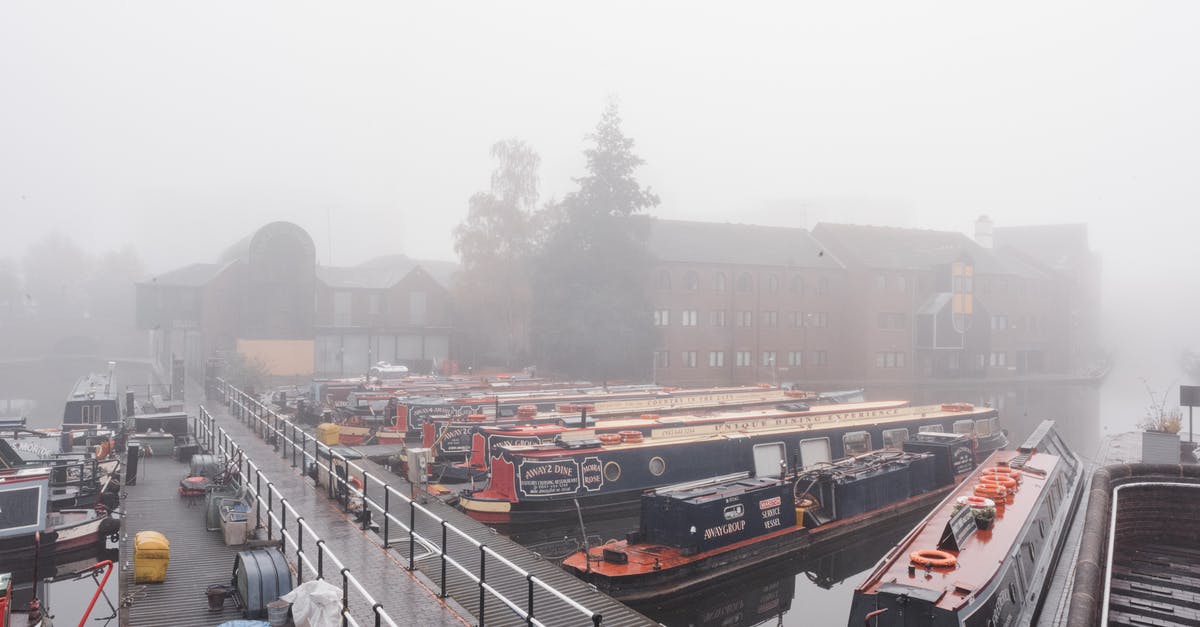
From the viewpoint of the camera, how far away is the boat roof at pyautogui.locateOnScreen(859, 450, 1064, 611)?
966 centimetres

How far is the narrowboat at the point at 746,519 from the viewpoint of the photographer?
14.2 meters

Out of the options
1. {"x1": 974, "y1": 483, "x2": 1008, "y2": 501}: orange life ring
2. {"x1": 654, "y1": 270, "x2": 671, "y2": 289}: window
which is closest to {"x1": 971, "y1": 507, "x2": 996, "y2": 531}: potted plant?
Result: {"x1": 974, "y1": 483, "x2": 1008, "y2": 501}: orange life ring

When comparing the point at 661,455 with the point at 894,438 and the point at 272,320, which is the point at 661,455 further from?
the point at 272,320

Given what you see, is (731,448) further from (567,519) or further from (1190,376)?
(1190,376)

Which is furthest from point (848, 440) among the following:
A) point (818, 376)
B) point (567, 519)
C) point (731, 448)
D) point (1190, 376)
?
point (1190, 376)

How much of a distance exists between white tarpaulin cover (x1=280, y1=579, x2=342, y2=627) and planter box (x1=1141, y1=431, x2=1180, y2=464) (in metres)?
20.0

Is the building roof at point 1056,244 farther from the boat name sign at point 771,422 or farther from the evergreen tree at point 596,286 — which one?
the boat name sign at point 771,422

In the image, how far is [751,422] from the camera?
23.1 m

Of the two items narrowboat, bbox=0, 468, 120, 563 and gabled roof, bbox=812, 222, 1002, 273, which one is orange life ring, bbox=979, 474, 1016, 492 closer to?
narrowboat, bbox=0, 468, 120, 563

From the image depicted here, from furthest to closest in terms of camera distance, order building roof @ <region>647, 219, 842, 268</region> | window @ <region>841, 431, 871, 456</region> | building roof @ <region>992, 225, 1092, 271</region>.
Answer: building roof @ <region>992, 225, 1092, 271</region>, building roof @ <region>647, 219, 842, 268</region>, window @ <region>841, 431, 871, 456</region>

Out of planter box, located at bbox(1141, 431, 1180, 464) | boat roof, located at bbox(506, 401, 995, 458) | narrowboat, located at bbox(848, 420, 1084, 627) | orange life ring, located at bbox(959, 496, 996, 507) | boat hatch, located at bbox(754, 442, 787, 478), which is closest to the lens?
narrowboat, located at bbox(848, 420, 1084, 627)

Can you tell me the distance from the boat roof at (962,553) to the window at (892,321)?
39.9m

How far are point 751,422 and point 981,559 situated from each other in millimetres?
11963

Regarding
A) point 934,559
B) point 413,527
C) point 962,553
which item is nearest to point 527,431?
point 413,527
